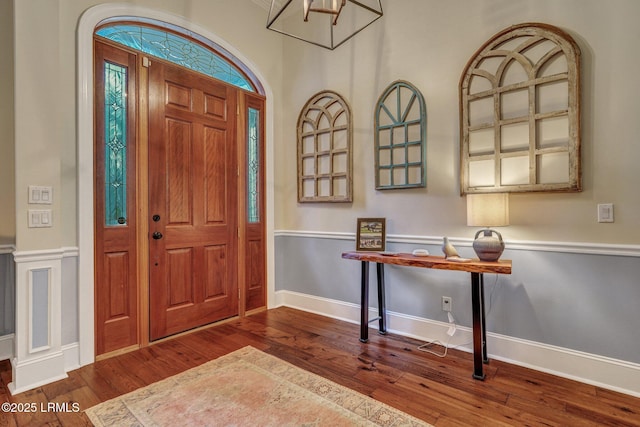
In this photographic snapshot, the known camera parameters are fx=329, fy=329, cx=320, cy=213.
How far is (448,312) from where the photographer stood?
2.69m

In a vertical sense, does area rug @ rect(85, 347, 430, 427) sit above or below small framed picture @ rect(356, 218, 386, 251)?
below

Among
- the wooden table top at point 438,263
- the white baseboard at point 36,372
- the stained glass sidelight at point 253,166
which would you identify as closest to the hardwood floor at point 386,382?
the white baseboard at point 36,372

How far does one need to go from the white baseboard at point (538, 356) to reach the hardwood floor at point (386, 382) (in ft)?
0.24

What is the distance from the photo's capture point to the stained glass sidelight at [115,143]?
2.53 m

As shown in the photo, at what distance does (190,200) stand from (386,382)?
220 cm

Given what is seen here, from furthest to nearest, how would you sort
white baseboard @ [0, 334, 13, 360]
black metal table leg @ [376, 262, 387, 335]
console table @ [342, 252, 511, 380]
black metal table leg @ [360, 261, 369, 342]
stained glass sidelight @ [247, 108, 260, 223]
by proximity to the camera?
1. stained glass sidelight @ [247, 108, 260, 223]
2. black metal table leg @ [376, 262, 387, 335]
3. black metal table leg @ [360, 261, 369, 342]
4. white baseboard @ [0, 334, 13, 360]
5. console table @ [342, 252, 511, 380]

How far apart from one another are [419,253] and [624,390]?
4.74 ft

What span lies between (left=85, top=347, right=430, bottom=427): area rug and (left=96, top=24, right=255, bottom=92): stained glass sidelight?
2.62 meters

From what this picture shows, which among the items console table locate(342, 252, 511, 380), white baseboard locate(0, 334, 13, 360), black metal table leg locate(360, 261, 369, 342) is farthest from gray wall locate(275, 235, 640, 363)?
white baseboard locate(0, 334, 13, 360)

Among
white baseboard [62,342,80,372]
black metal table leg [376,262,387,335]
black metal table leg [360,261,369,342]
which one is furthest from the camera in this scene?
black metal table leg [376,262,387,335]

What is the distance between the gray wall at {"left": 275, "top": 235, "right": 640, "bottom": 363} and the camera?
80.4 inches

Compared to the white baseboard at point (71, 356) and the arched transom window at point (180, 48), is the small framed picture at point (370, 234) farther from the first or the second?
the white baseboard at point (71, 356)

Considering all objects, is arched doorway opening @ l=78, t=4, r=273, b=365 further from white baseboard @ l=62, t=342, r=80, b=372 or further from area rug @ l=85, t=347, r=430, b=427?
area rug @ l=85, t=347, r=430, b=427

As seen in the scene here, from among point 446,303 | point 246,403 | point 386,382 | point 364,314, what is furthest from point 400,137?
point 246,403
